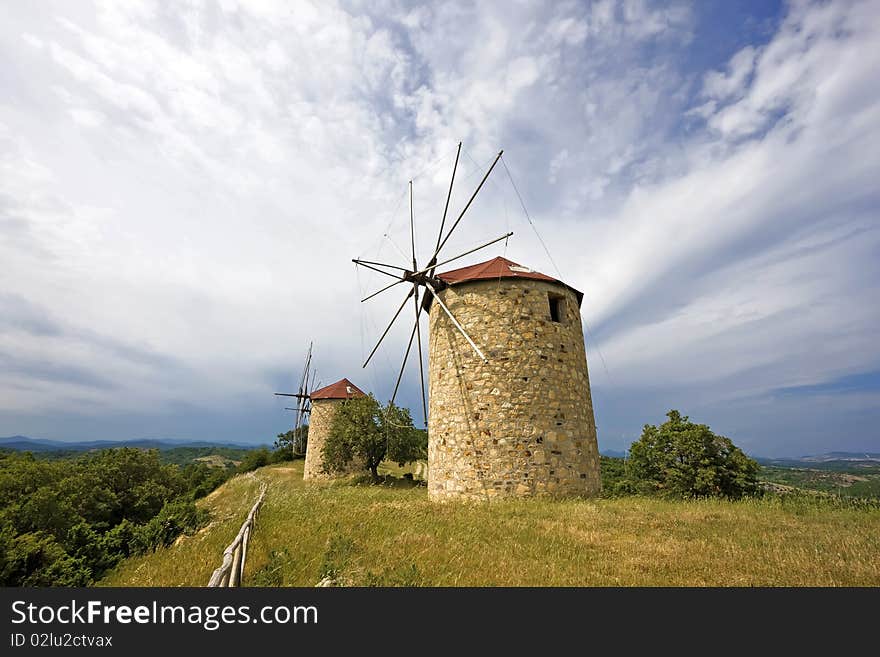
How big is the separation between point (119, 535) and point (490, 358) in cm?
1380

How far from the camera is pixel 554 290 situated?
1385 centimetres

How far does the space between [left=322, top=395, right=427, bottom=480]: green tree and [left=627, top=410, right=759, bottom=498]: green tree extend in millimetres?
16164

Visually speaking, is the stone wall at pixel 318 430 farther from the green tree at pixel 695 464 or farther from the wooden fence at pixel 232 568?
the wooden fence at pixel 232 568

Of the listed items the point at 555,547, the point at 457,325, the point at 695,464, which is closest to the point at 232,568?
the point at 555,547

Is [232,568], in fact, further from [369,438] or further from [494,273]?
[369,438]

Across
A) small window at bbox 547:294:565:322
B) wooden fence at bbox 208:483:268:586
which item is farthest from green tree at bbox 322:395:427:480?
wooden fence at bbox 208:483:268:586

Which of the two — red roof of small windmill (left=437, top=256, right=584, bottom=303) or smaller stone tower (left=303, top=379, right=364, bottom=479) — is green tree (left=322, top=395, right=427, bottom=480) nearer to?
smaller stone tower (left=303, top=379, right=364, bottom=479)

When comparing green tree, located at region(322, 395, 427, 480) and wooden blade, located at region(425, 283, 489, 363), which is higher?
wooden blade, located at region(425, 283, 489, 363)

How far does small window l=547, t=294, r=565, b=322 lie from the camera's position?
13.9 m

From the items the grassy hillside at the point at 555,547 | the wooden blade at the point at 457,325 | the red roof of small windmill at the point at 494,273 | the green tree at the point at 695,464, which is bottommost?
the grassy hillside at the point at 555,547

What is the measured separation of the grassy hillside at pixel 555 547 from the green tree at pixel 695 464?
2.31 metres

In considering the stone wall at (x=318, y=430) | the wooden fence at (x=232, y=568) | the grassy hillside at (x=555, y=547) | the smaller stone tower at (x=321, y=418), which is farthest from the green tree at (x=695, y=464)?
the stone wall at (x=318, y=430)

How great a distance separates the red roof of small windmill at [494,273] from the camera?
13.4m

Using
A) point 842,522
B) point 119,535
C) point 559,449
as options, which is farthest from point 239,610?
point 119,535
